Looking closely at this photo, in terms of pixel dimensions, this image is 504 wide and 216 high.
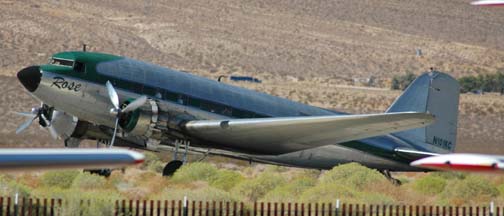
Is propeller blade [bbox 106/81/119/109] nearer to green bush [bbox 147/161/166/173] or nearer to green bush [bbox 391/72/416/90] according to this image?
green bush [bbox 147/161/166/173]

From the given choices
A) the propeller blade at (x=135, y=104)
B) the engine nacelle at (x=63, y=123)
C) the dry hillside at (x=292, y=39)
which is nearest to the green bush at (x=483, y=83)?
the dry hillside at (x=292, y=39)

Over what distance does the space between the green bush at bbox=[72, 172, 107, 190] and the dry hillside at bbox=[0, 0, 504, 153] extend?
57.8m

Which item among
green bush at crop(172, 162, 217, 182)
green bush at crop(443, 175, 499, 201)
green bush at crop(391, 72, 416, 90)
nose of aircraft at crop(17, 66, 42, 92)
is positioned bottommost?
green bush at crop(391, 72, 416, 90)

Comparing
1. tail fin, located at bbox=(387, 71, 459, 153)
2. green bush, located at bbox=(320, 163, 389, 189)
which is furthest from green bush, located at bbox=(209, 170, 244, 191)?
tail fin, located at bbox=(387, 71, 459, 153)

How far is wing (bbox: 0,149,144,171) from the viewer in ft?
32.3

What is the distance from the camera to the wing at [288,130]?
31.2 meters

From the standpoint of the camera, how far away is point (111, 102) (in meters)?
30.1

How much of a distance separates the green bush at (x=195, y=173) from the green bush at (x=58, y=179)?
2.97 metres

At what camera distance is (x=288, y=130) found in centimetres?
3238

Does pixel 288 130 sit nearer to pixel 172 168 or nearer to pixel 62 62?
pixel 172 168

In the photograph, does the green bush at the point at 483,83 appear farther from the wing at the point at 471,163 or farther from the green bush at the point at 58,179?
the wing at the point at 471,163

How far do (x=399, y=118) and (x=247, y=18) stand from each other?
117699mm

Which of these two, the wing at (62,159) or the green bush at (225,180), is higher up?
the wing at (62,159)

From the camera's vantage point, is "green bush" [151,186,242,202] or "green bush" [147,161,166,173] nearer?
"green bush" [151,186,242,202]
